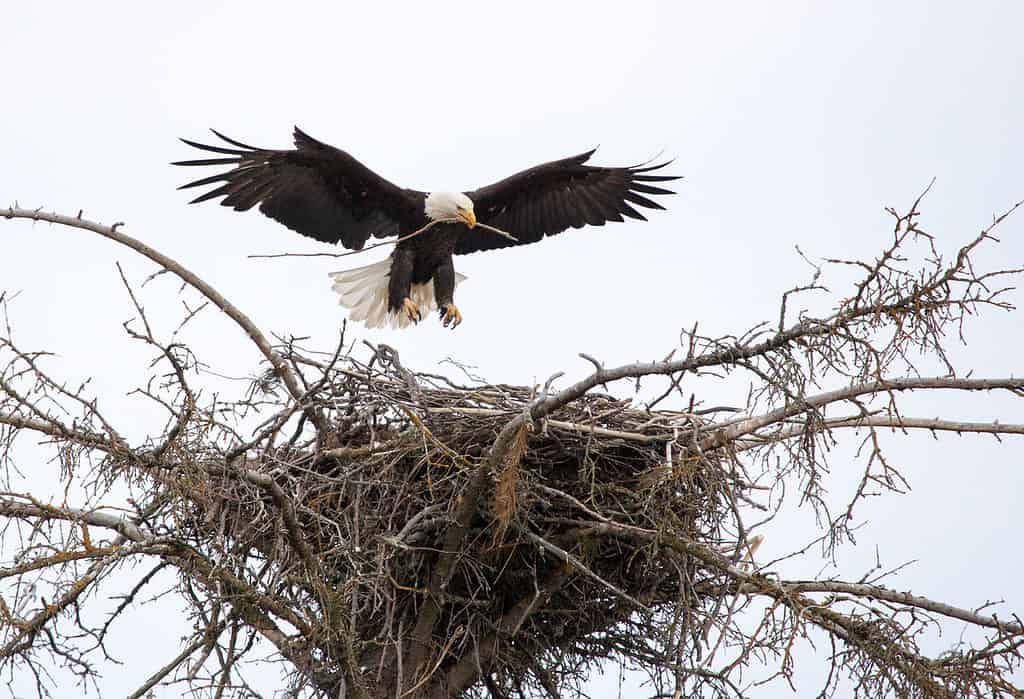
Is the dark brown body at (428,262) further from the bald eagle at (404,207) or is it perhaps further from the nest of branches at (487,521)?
the nest of branches at (487,521)

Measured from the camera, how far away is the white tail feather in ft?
27.2

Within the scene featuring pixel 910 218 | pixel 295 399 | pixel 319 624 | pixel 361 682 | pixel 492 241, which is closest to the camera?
pixel 910 218

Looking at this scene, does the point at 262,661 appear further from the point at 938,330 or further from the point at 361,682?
the point at 938,330

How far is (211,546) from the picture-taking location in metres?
4.24

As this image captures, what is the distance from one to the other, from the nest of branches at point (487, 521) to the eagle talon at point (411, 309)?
2.41 meters

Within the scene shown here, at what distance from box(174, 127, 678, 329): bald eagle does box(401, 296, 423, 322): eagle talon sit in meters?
0.01

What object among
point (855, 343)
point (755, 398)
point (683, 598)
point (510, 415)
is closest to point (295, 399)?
point (510, 415)

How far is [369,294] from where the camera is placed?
8352 millimetres

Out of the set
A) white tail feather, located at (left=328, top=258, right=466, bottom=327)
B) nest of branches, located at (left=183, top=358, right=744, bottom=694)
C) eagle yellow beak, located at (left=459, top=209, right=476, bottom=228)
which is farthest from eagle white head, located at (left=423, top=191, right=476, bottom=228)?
nest of branches, located at (left=183, top=358, right=744, bottom=694)

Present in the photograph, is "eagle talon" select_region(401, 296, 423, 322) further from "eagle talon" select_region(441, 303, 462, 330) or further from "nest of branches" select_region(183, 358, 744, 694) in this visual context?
"nest of branches" select_region(183, 358, 744, 694)

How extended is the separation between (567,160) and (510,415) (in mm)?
3042

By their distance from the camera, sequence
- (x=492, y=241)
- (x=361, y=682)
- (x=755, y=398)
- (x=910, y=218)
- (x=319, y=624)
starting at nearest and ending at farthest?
(x=910, y=218), (x=755, y=398), (x=319, y=624), (x=361, y=682), (x=492, y=241)

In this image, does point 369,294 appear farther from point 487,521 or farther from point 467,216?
point 487,521

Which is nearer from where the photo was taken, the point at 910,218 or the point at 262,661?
the point at 910,218
